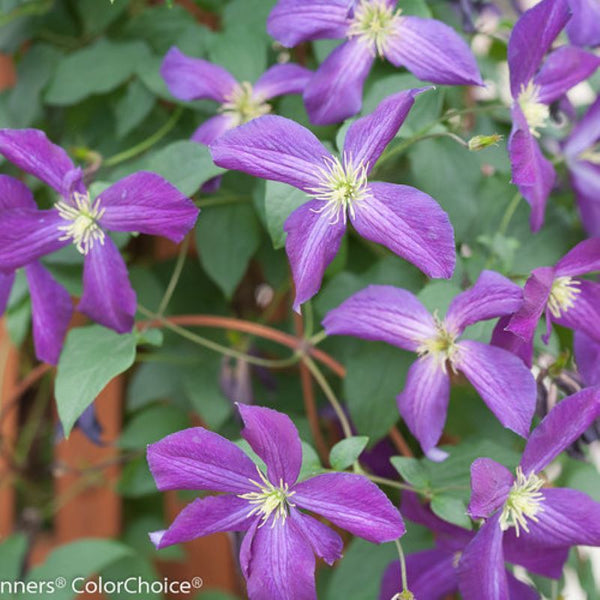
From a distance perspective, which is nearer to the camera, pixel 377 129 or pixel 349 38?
pixel 377 129

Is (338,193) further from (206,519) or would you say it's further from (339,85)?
(206,519)

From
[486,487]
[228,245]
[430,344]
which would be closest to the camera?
[486,487]

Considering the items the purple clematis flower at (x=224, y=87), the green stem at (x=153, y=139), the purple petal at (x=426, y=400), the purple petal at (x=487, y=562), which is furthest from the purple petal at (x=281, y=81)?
the purple petal at (x=487, y=562)

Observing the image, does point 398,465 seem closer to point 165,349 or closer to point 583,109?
point 165,349

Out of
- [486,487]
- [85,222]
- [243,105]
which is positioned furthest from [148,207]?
[486,487]

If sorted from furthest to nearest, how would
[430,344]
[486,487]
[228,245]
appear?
[228,245] < [430,344] < [486,487]

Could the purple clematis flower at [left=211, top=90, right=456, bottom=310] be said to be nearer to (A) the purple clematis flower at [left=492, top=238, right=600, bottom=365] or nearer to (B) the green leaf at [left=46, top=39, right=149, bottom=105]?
(A) the purple clematis flower at [left=492, top=238, right=600, bottom=365]
